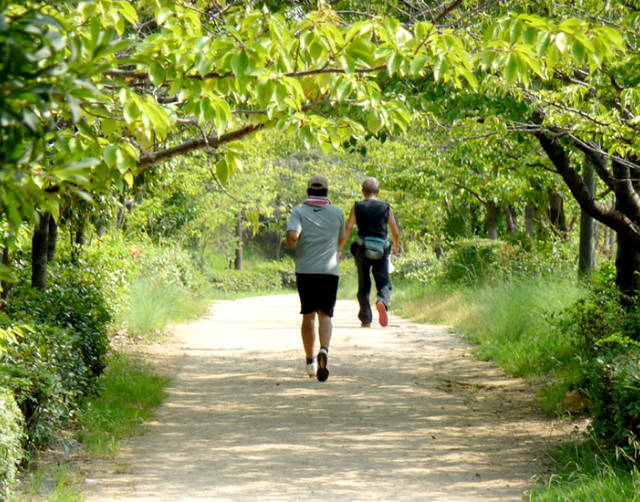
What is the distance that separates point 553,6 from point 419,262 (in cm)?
1951

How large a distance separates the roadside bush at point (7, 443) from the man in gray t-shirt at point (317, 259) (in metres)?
4.14

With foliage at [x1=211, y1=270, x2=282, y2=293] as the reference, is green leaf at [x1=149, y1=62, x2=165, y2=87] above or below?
above

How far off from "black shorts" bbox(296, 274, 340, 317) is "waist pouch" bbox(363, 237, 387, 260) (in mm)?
2342

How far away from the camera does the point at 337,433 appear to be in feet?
22.1

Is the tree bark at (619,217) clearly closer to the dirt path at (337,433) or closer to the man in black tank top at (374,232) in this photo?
the dirt path at (337,433)

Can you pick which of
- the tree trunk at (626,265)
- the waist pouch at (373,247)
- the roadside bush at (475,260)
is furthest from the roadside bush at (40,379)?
the roadside bush at (475,260)

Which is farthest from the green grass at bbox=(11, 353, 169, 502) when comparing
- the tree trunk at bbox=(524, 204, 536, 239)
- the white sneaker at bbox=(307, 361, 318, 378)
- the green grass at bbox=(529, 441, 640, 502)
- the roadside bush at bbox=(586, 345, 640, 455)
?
the tree trunk at bbox=(524, 204, 536, 239)

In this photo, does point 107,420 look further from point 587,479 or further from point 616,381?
point 616,381

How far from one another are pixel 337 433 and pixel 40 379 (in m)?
2.57

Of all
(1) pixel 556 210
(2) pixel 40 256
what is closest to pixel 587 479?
(2) pixel 40 256

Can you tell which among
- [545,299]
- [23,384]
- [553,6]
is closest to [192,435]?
[23,384]

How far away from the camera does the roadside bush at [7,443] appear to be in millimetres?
4250

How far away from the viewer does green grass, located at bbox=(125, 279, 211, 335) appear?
12834 millimetres

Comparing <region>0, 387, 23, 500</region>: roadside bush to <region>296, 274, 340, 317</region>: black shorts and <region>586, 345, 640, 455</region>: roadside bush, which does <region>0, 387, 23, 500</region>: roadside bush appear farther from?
<region>296, 274, 340, 317</region>: black shorts
